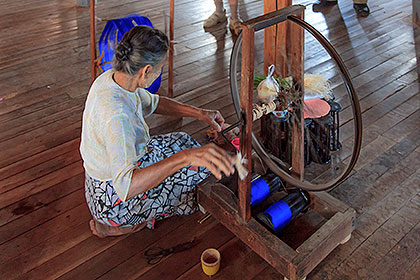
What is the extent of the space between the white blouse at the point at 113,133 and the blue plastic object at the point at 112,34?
1.03m

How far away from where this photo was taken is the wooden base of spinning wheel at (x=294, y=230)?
1.51 m

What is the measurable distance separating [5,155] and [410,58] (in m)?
2.87

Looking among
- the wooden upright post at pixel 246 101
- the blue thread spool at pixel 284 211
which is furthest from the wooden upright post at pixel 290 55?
the wooden upright post at pixel 246 101

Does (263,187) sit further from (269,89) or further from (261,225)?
(269,89)

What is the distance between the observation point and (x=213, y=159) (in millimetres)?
1356

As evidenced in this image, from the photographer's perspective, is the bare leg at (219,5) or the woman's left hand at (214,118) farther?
the bare leg at (219,5)

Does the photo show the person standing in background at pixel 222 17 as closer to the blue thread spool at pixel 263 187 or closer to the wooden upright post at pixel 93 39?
the wooden upright post at pixel 93 39

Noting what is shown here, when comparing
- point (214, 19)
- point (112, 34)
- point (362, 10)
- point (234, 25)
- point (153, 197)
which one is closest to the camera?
point (153, 197)

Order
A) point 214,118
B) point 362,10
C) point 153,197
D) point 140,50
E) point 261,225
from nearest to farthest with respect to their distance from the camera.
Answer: point 140,50 → point 261,225 → point 153,197 → point 214,118 → point 362,10

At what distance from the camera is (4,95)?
288cm

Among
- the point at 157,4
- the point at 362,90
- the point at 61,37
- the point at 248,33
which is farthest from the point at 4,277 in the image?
the point at 157,4

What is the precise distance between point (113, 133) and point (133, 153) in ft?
0.31

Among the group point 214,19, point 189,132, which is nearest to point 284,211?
point 189,132

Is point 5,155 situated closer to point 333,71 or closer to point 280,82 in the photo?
point 280,82
